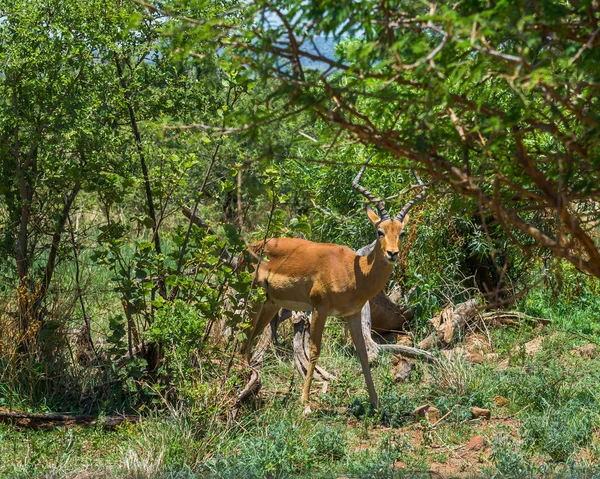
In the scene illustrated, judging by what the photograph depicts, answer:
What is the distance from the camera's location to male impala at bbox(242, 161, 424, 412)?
7625mm

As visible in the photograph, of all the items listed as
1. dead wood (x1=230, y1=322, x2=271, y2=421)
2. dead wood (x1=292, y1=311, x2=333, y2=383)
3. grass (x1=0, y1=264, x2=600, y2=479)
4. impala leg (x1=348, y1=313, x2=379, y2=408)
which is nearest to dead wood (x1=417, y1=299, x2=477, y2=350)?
grass (x1=0, y1=264, x2=600, y2=479)

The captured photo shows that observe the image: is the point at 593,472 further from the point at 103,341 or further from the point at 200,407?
the point at 103,341

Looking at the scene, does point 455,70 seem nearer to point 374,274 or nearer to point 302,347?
point 374,274

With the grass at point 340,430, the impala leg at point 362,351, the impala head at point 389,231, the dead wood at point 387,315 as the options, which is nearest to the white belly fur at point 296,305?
the impala leg at point 362,351

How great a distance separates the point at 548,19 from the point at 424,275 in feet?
21.7

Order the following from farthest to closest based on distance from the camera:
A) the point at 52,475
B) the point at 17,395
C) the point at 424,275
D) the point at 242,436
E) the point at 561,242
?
the point at 424,275
the point at 17,395
the point at 242,436
the point at 52,475
the point at 561,242

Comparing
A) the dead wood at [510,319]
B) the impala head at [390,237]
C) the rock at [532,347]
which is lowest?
the rock at [532,347]

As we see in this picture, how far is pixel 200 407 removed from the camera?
611 cm

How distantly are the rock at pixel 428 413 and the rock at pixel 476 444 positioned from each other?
0.61 meters

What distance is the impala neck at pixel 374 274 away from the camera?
7.71 metres

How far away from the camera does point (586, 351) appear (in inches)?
339

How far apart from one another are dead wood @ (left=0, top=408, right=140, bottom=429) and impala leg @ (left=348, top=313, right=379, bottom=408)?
210 cm

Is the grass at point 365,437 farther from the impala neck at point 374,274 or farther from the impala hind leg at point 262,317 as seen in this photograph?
the impala neck at point 374,274

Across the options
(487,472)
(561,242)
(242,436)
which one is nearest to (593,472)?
(487,472)
